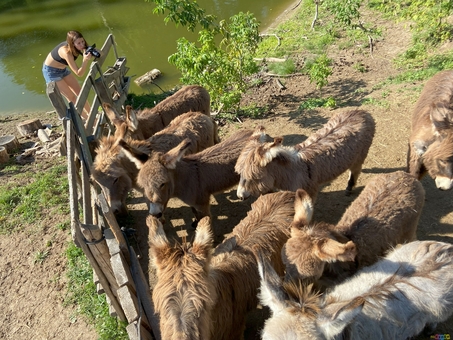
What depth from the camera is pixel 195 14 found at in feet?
26.1

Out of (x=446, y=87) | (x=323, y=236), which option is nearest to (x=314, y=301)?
(x=323, y=236)

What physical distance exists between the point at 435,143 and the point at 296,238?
10.3ft

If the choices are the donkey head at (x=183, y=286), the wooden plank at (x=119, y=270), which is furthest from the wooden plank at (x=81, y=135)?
the donkey head at (x=183, y=286)

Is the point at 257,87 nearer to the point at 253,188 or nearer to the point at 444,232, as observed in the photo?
the point at 253,188

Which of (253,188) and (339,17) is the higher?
(339,17)

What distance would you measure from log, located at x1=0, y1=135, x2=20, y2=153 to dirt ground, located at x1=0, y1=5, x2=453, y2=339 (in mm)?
284

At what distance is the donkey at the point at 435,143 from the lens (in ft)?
16.3

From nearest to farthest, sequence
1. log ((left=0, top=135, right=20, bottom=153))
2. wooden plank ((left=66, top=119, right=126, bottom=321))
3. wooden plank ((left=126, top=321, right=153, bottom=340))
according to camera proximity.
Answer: wooden plank ((left=126, top=321, right=153, bottom=340))
wooden plank ((left=66, top=119, right=126, bottom=321))
log ((left=0, top=135, right=20, bottom=153))

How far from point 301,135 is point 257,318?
4846mm

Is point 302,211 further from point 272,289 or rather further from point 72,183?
point 72,183

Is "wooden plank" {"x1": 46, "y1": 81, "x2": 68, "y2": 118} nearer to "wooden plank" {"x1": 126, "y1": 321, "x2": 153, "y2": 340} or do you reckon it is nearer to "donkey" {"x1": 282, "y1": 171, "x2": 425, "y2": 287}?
"wooden plank" {"x1": 126, "y1": 321, "x2": 153, "y2": 340}

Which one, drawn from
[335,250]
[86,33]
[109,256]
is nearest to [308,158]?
[335,250]

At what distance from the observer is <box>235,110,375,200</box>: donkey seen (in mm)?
5051

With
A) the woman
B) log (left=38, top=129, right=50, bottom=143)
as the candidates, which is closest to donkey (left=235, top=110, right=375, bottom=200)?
the woman
